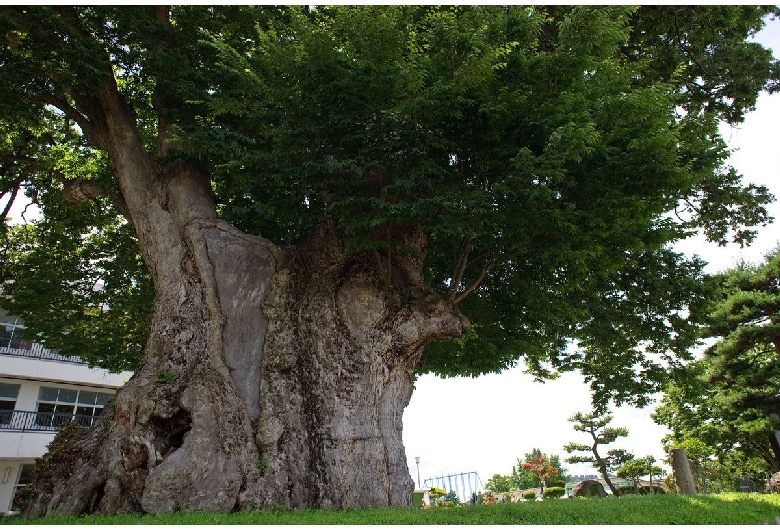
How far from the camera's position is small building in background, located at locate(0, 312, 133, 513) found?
64.4ft

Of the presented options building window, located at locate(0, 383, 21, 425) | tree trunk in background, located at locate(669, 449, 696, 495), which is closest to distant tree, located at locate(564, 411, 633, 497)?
tree trunk in background, located at locate(669, 449, 696, 495)

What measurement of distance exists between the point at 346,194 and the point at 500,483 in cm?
5963

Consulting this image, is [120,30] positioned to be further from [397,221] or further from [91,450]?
[91,450]

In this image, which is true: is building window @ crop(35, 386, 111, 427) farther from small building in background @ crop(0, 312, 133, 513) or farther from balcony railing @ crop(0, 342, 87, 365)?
balcony railing @ crop(0, 342, 87, 365)

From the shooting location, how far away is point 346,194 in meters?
7.40

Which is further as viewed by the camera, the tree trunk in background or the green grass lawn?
the tree trunk in background

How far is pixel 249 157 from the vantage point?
735 cm

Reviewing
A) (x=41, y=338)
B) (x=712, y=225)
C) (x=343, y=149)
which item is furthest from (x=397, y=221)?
(x=41, y=338)

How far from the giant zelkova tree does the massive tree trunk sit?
0.11 ft

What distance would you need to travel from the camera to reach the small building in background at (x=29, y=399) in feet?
64.4

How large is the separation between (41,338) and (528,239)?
1190cm

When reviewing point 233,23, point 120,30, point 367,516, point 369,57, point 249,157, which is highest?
point 233,23

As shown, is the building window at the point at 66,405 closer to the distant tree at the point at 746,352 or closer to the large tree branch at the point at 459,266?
the large tree branch at the point at 459,266

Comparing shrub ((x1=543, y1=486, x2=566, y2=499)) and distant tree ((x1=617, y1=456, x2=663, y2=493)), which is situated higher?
distant tree ((x1=617, y1=456, x2=663, y2=493))
